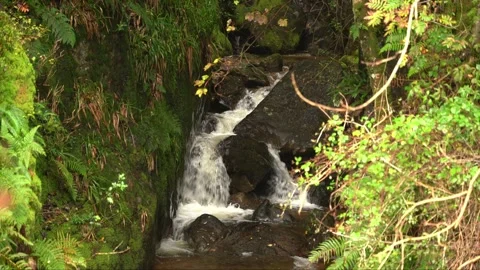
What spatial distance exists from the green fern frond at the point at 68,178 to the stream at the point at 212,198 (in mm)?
1903

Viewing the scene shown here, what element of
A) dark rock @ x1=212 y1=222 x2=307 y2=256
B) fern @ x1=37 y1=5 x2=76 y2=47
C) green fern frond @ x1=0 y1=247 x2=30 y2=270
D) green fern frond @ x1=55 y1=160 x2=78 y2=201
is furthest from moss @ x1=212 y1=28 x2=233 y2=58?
green fern frond @ x1=0 y1=247 x2=30 y2=270

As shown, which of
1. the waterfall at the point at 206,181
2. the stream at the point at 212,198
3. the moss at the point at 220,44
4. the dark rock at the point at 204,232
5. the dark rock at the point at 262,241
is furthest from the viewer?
the moss at the point at 220,44

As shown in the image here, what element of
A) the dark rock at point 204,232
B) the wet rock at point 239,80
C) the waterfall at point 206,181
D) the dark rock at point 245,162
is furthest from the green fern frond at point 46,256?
the wet rock at point 239,80

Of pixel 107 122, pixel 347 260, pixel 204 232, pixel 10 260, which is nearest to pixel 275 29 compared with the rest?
pixel 204 232

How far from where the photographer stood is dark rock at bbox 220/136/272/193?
10.7 meters

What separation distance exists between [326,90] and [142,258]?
561 cm

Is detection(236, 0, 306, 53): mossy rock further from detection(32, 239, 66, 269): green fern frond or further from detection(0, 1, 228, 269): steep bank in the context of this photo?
detection(32, 239, 66, 269): green fern frond

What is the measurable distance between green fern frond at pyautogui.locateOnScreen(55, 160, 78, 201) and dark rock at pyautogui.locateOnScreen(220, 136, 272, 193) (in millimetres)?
4628

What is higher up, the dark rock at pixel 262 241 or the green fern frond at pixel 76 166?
the green fern frond at pixel 76 166

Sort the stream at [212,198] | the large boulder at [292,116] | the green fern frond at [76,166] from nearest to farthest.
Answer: the green fern frond at [76,166] → the stream at [212,198] → the large boulder at [292,116]

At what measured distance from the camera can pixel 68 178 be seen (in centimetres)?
620

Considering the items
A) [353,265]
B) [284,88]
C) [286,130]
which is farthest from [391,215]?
[284,88]

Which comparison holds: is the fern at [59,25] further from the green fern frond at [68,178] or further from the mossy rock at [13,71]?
the green fern frond at [68,178]

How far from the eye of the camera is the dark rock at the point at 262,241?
27.5 ft
